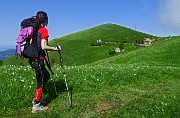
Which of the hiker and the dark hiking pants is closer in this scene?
the hiker

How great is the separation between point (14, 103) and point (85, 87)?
4.64m

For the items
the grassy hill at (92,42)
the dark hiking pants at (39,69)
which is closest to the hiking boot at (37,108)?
the dark hiking pants at (39,69)

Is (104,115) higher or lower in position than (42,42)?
lower

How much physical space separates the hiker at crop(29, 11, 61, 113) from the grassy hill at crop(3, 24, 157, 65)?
8538 cm

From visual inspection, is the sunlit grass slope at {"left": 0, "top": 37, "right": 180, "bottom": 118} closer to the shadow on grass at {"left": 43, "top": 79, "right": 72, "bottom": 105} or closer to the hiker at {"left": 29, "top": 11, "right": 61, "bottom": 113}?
the shadow on grass at {"left": 43, "top": 79, "right": 72, "bottom": 105}

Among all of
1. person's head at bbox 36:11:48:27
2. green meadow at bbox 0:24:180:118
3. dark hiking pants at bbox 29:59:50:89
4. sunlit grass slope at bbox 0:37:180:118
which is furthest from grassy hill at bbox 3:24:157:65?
person's head at bbox 36:11:48:27

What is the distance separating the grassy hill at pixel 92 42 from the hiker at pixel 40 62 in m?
85.4

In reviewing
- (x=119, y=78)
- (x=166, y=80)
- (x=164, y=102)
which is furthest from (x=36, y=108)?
(x=166, y=80)

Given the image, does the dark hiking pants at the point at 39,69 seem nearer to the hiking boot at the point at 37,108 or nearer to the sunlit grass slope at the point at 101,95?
the hiking boot at the point at 37,108

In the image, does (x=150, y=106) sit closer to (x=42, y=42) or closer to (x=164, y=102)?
(x=164, y=102)

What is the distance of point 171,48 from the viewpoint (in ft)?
168

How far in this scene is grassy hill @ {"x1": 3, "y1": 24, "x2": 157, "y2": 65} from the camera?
355 feet

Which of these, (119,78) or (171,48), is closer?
(119,78)

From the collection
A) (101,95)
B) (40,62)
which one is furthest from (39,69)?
(101,95)
